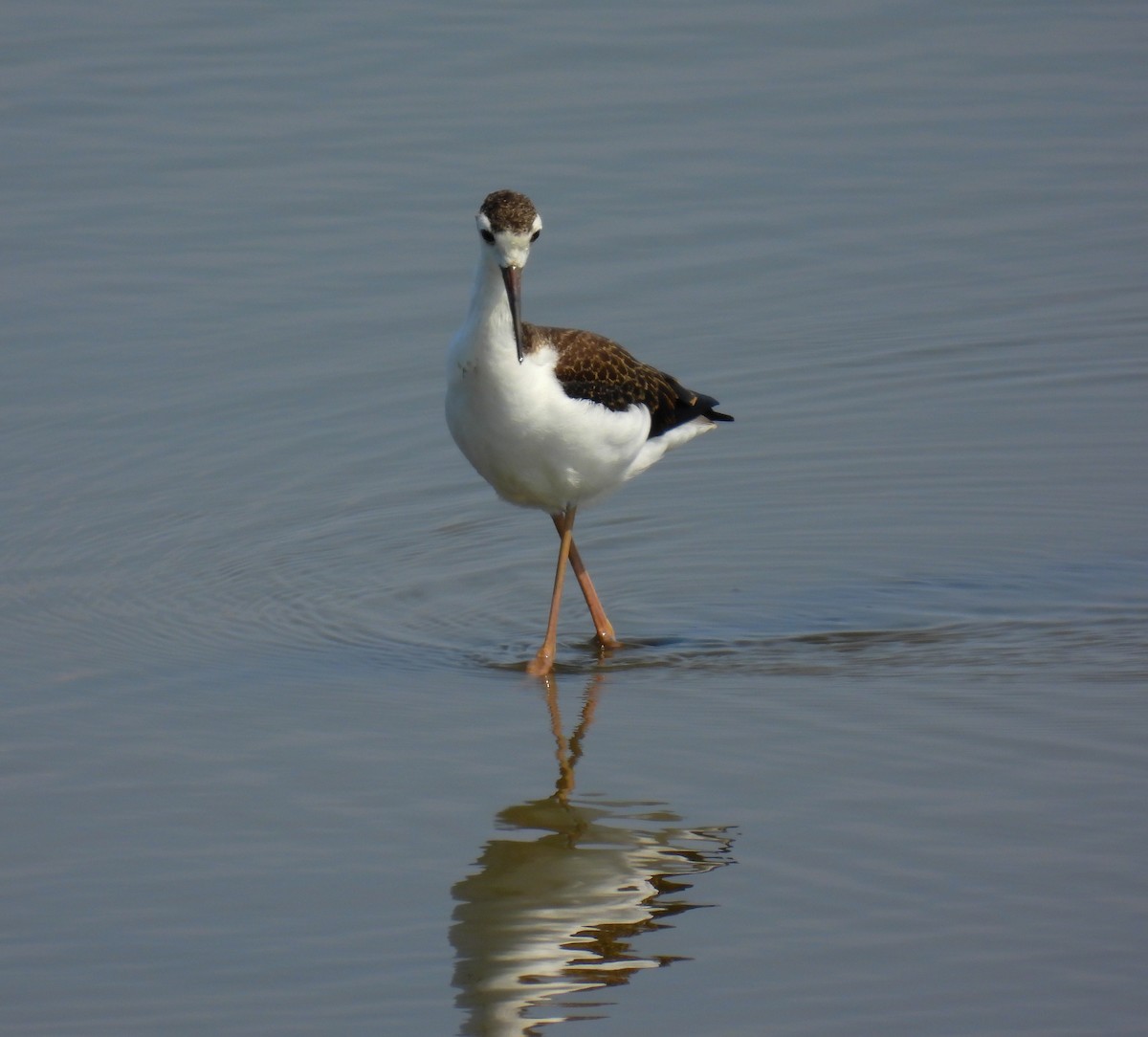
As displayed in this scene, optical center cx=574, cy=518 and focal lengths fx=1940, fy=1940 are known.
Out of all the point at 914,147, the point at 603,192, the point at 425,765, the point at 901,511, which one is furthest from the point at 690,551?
the point at 914,147

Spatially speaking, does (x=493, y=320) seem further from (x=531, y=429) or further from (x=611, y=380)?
(x=611, y=380)

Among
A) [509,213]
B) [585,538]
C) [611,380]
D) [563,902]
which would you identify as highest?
[509,213]

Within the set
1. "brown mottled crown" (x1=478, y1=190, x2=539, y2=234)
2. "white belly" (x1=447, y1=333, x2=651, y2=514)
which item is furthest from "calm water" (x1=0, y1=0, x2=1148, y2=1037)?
"brown mottled crown" (x1=478, y1=190, x2=539, y2=234)

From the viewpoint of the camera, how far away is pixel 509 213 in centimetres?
707

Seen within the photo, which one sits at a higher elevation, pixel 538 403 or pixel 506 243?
pixel 506 243

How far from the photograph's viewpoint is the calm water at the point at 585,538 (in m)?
5.05

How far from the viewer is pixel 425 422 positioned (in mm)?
9945

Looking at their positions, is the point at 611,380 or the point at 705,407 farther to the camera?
the point at 705,407

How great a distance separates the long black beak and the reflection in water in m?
1.75

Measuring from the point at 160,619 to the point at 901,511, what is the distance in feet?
11.1

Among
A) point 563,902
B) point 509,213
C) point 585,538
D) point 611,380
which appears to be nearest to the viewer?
point 563,902

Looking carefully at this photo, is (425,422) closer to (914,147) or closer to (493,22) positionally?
(914,147)

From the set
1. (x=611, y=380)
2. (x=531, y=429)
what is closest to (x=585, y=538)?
(x=611, y=380)

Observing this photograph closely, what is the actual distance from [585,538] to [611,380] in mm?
1477
